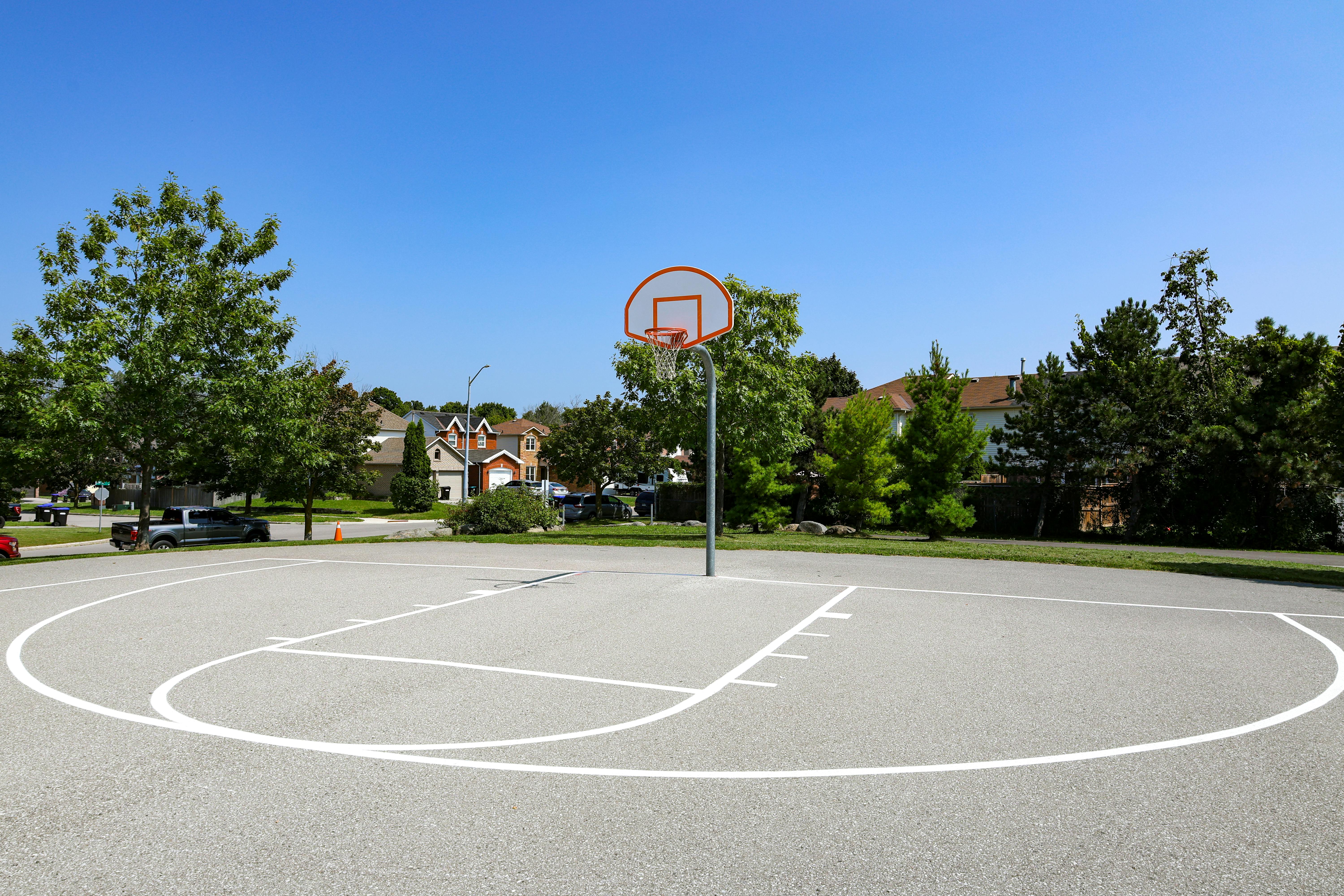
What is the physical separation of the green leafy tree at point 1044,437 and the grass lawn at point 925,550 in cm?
663

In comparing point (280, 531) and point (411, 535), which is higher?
point (411, 535)

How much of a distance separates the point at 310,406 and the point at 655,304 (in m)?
19.6

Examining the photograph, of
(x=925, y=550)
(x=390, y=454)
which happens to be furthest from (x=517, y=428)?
(x=925, y=550)

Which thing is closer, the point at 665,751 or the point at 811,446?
the point at 665,751

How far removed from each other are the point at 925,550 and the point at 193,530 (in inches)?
1004

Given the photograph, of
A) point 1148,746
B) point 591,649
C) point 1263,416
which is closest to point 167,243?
point 591,649

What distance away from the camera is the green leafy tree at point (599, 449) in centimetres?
4603

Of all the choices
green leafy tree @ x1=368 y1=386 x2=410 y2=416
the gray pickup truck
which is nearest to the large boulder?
the gray pickup truck

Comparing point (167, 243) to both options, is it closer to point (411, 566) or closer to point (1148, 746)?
point (411, 566)

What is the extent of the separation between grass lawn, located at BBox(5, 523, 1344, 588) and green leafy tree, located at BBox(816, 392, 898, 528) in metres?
1.91

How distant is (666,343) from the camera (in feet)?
52.2

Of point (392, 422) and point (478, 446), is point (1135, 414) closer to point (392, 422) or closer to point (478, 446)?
point (392, 422)

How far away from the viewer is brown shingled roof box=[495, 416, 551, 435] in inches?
3455

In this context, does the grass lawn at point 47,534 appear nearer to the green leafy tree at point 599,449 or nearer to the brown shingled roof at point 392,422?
the green leafy tree at point 599,449
